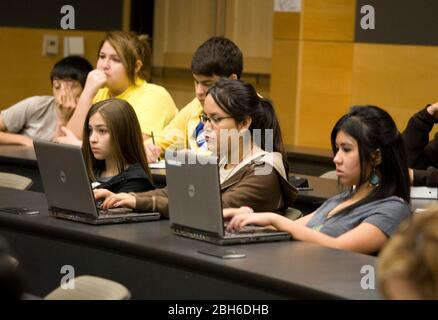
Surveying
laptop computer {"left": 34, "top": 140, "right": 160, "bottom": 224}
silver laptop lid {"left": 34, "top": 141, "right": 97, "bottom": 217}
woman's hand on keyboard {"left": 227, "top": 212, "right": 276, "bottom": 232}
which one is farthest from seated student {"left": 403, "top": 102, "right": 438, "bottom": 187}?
silver laptop lid {"left": 34, "top": 141, "right": 97, "bottom": 217}

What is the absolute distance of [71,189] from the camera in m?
3.56

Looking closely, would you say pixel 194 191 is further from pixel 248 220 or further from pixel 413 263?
pixel 413 263

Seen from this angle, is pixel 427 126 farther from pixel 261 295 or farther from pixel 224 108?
pixel 261 295

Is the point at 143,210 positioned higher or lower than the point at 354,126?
lower

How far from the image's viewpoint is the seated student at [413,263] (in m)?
1.31

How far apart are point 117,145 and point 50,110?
7.03 ft

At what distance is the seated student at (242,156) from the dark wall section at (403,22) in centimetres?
287

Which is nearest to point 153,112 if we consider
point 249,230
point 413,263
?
point 249,230

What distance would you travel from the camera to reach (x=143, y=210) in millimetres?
3682

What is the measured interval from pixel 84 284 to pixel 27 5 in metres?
5.80

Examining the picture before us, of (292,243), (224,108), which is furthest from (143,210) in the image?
(292,243)

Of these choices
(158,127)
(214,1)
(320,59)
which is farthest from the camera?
(214,1)

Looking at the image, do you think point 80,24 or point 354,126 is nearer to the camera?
point 354,126

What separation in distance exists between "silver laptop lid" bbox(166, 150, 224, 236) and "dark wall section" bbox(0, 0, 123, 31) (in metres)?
5.06
